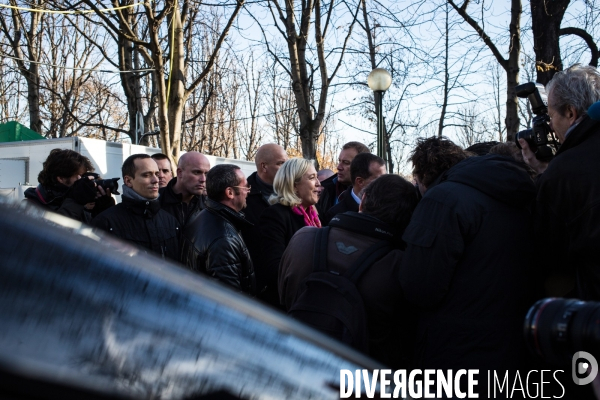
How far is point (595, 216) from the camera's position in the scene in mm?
2291

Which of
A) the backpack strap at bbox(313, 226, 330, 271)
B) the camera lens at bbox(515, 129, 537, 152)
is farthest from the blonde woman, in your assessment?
the camera lens at bbox(515, 129, 537, 152)

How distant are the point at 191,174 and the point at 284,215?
1578mm

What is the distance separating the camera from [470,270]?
2604 mm

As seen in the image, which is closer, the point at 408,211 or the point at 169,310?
the point at 169,310

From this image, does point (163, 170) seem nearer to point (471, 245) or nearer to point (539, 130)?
point (539, 130)

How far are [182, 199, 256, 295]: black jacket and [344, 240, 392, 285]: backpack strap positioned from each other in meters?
0.99

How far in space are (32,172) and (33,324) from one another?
1219 centimetres

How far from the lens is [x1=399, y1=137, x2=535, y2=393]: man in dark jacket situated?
2551 mm

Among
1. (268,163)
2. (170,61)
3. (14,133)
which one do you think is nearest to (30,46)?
(14,133)

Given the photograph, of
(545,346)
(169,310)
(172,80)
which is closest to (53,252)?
(169,310)

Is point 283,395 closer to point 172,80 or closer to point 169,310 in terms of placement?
point 169,310

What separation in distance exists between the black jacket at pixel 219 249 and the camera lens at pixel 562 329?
7.89 feet

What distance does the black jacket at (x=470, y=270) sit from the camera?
255cm

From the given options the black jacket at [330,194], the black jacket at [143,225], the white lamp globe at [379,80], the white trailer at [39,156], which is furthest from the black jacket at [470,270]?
the white trailer at [39,156]
